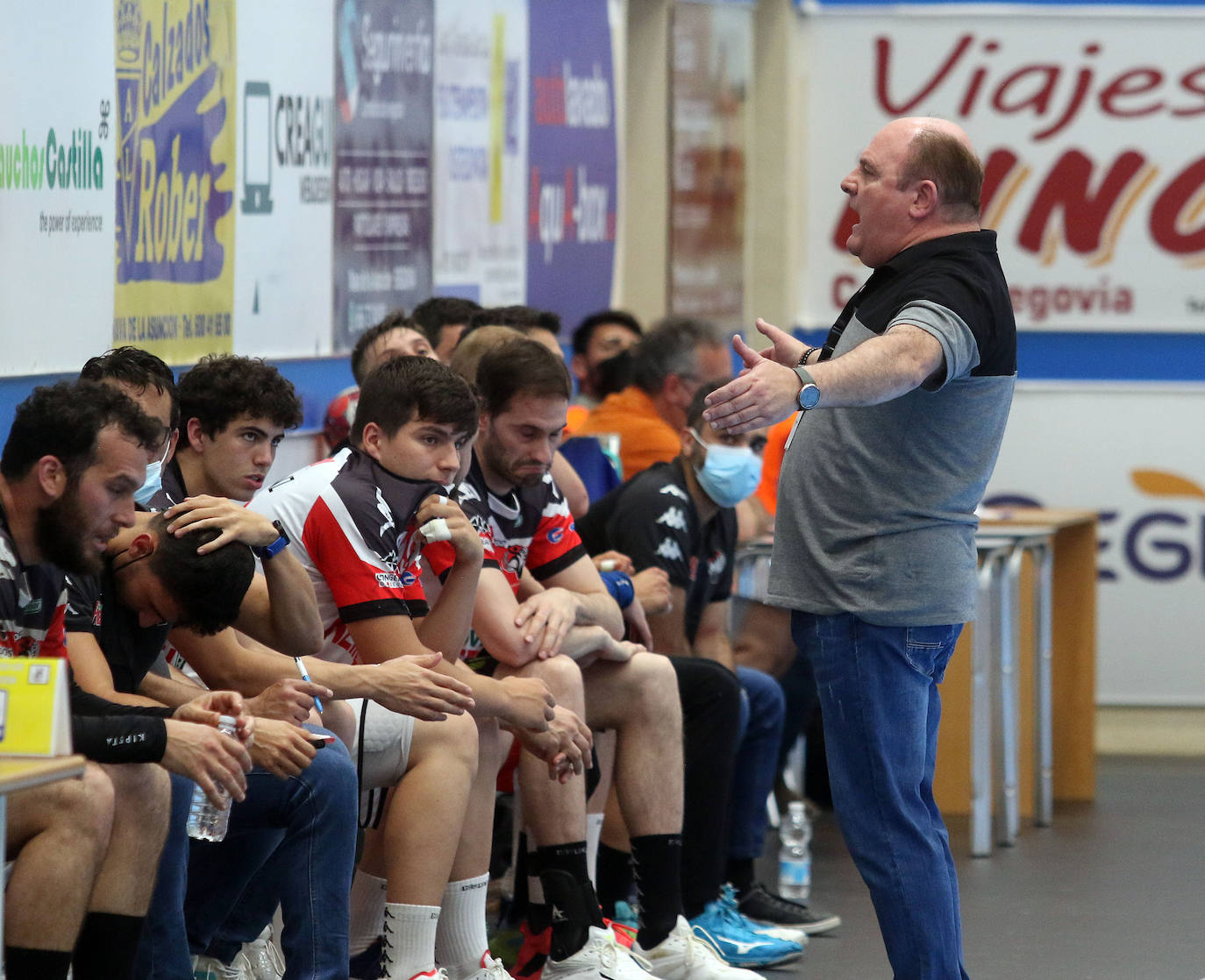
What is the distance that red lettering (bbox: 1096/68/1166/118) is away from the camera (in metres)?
7.61

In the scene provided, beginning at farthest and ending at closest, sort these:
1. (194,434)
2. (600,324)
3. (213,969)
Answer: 1. (600,324)
2. (194,434)
3. (213,969)

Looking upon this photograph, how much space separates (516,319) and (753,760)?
3.85ft

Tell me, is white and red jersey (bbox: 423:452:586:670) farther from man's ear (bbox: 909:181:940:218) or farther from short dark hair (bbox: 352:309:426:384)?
man's ear (bbox: 909:181:940:218)

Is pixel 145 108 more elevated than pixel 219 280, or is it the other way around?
pixel 145 108

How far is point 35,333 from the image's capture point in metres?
3.60

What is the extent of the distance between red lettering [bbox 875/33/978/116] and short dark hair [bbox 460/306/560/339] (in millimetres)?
3252

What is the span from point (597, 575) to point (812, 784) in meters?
2.09

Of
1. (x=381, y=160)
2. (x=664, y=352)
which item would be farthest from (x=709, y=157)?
(x=381, y=160)

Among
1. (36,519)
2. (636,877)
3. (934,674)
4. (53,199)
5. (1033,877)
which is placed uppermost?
(53,199)

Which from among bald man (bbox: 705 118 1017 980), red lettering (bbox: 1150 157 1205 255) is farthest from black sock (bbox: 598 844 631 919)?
red lettering (bbox: 1150 157 1205 255)

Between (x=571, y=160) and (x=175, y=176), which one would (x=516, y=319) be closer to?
(x=175, y=176)

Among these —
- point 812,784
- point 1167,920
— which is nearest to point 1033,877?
point 1167,920

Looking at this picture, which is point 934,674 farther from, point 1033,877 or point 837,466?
point 1033,877

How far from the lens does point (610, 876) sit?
4254 mm
